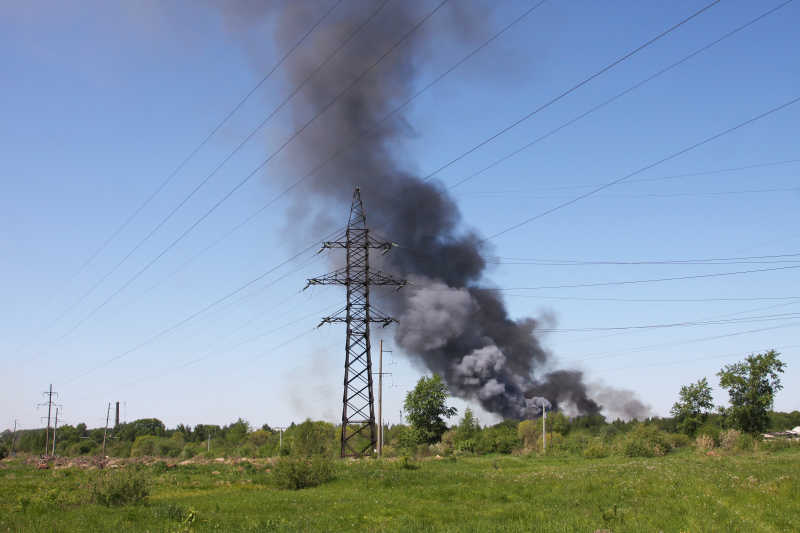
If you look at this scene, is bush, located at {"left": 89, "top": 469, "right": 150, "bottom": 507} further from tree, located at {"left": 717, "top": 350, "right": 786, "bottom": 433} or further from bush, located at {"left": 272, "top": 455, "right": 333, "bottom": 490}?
tree, located at {"left": 717, "top": 350, "right": 786, "bottom": 433}

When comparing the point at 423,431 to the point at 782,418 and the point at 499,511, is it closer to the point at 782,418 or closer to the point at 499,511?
the point at 499,511

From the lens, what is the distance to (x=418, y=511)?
26828 millimetres

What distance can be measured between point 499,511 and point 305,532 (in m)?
8.84

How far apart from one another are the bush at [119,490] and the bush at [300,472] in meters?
10.4

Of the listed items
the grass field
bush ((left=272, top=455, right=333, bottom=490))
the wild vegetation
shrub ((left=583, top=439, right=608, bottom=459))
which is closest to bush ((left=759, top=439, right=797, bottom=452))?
shrub ((left=583, top=439, right=608, bottom=459))

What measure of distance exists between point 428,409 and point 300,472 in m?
55.4

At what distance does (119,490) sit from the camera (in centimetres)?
3094

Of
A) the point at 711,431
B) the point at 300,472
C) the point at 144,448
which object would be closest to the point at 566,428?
the point at 711,431

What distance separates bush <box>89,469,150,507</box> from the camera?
31.0 m

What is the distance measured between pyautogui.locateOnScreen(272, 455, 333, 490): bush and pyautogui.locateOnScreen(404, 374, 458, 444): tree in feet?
174

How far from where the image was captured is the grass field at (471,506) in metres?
22.4

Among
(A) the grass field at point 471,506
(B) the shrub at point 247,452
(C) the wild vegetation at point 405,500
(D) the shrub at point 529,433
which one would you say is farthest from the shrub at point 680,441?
(B) the shrub at point 247,452

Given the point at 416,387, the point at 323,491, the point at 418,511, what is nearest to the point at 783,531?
the point at 418,511

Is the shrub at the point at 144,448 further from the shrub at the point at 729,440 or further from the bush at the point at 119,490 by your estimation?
the bush at the point at 119,490
